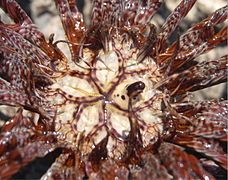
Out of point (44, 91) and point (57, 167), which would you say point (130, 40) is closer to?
point (44, 91)

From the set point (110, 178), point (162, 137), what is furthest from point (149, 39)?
point (110, 178)

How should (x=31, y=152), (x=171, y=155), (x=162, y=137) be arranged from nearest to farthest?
(x=31, y=152) → (x=171, y=155) → (x=162, y=137)

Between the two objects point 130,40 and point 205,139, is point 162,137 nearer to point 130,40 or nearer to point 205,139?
point 205,139

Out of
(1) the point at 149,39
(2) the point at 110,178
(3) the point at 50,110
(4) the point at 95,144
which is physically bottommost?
(2) the point at 110,178

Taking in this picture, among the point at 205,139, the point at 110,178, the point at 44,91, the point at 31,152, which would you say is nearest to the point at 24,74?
the point at 44,91

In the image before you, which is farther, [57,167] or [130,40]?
[130,40]

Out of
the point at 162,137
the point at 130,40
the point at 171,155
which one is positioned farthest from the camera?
the point at 130,40

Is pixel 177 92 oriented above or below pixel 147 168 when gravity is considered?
above
